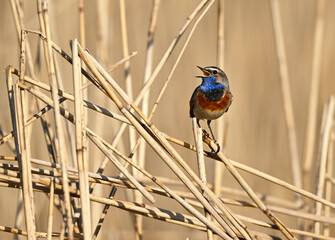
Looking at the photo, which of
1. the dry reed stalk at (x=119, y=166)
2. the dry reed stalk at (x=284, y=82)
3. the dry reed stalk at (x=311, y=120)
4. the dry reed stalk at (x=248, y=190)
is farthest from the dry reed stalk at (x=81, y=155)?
the dry reed stalk at (x=311, y=120)

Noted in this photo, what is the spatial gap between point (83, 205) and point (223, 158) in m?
0.75

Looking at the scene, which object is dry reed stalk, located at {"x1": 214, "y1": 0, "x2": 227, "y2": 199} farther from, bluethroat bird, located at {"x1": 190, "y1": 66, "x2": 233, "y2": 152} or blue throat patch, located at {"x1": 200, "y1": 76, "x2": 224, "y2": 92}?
blue throat patch, located at {"x1": 200, "y1": 76, "x2": 224, "y2": 92}

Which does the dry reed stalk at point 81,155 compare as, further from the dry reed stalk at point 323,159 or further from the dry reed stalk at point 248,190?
the dry reed stalk at point 323,159

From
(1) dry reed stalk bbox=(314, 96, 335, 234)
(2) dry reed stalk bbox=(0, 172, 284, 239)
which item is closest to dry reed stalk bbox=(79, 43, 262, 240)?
(2) dry reed stalk bbox=(0, 172, 284, 239)

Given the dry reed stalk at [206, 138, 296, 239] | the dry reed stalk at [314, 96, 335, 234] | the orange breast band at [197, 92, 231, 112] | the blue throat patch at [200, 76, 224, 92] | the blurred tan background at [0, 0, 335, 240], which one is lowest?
the dry reed stalk at [206, 138, 296, 239]

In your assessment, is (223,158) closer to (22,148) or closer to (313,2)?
(22,148)

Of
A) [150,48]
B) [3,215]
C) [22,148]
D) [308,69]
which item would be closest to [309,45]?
[308,69]

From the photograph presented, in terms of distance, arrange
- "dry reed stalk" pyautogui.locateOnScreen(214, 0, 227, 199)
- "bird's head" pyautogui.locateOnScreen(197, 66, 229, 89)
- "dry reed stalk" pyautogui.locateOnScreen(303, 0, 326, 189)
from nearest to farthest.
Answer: "dry reed stalk" pyautogui.locateOnScreen(214, 0, 227, 199)
"bird's head" pyautogui.locateOnScreen(197, 66, 229, 89)
"dry reed stalk" pyautogui.locateOnScreen(303, 0, 326, 189)

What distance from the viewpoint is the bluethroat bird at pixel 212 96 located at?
321cm

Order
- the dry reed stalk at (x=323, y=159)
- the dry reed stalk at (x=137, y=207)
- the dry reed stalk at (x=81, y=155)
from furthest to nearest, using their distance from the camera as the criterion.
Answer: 1. the dry reed stalk at (x=323, y=159)
2. the dry reed stalk at (x=137, y=207)
3. the dry reed stalk at (x=81, y=155)

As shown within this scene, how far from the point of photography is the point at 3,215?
394 cm

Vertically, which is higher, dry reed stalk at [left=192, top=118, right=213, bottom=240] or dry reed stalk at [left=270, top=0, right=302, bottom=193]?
dry reed stalk at [left=270, top=0, right=302, bottom=193]

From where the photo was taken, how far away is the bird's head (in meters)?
3.18

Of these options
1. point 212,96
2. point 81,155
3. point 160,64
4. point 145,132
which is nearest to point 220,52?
point 212,96
